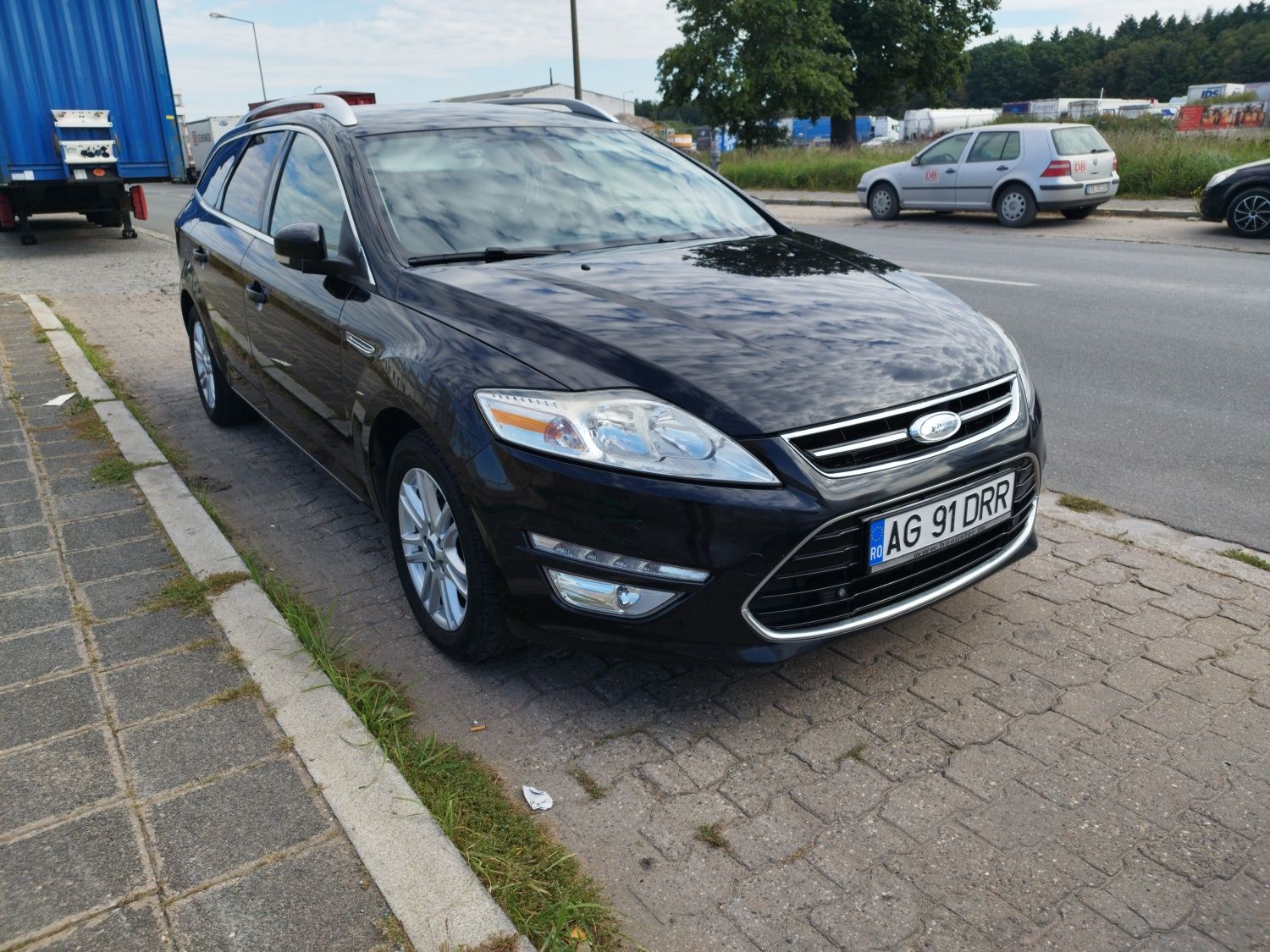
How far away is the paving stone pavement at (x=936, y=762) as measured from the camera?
2.13m

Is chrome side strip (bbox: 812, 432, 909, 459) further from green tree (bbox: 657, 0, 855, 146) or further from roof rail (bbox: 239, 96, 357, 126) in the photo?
green tree (bbox: 657, 0, 855, 146)

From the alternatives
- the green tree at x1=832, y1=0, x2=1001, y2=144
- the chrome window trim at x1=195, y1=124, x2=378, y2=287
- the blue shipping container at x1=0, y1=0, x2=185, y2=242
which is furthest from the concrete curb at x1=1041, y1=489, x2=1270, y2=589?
the green tree at x1=832, y1=0, x2=1001, y2=144

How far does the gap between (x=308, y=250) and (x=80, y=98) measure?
13.4 meters

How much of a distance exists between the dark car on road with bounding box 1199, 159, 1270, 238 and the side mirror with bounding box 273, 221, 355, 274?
13.3 meters

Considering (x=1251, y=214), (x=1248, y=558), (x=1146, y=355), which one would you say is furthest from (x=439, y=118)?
(x=1251, y=214)

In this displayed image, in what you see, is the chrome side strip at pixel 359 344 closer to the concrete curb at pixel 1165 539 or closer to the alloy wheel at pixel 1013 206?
the concrete curb at pixel 1165 539

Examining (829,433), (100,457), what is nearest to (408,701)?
(829,433)

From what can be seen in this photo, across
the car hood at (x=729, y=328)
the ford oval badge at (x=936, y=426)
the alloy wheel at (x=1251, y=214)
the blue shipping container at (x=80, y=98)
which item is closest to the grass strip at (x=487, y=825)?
the car hood at (x=729, y=328)

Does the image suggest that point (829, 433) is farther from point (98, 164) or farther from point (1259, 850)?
point (98, 164)

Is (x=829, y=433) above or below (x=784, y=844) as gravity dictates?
above

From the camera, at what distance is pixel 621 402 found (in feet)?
8.40

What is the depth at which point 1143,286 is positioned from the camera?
380 inches

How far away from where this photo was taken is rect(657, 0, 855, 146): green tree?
128ft

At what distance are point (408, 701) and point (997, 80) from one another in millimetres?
134410
